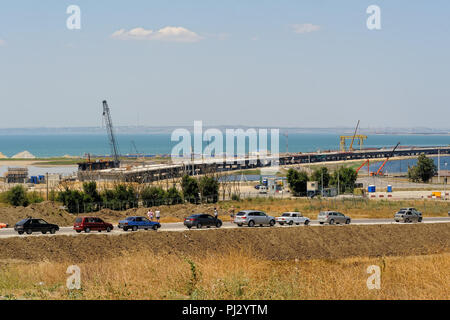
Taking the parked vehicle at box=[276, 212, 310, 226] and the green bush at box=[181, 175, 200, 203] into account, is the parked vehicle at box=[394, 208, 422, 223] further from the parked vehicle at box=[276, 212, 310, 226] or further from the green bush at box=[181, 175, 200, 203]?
the green bush at box=[181, 175, 200, 203]

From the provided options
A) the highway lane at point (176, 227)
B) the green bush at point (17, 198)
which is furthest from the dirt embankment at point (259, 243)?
the green bush at point (17, 198)

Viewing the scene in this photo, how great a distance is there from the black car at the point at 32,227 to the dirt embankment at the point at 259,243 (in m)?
2.49

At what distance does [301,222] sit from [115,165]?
116 m

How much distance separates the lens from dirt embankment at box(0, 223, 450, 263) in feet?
118

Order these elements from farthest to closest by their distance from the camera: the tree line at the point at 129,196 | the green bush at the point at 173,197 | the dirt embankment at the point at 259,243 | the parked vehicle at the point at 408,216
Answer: the green bush at the point at 173,197 < the tree line at the point at 129,196 < the parked vehicle at the point at 408,216 < the dirt embankment at the point at 259,243

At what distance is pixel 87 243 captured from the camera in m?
37.9

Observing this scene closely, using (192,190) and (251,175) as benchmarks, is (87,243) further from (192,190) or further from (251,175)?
(251,175)

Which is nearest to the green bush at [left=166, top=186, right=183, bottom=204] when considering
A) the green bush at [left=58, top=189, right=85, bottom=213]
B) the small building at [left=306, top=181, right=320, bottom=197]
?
the green bush at [left=58, top=189, right=85, bottom=213]

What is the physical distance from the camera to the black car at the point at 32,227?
39.7m

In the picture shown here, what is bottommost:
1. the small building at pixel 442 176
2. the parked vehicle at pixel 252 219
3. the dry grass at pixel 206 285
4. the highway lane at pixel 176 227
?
the small building at pixel 442 176

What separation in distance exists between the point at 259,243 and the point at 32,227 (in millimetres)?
16284

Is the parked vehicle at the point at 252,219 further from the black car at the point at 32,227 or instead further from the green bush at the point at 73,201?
the green bush at the point at 73,201

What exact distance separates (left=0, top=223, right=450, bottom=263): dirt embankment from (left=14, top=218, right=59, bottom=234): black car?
2494mm
